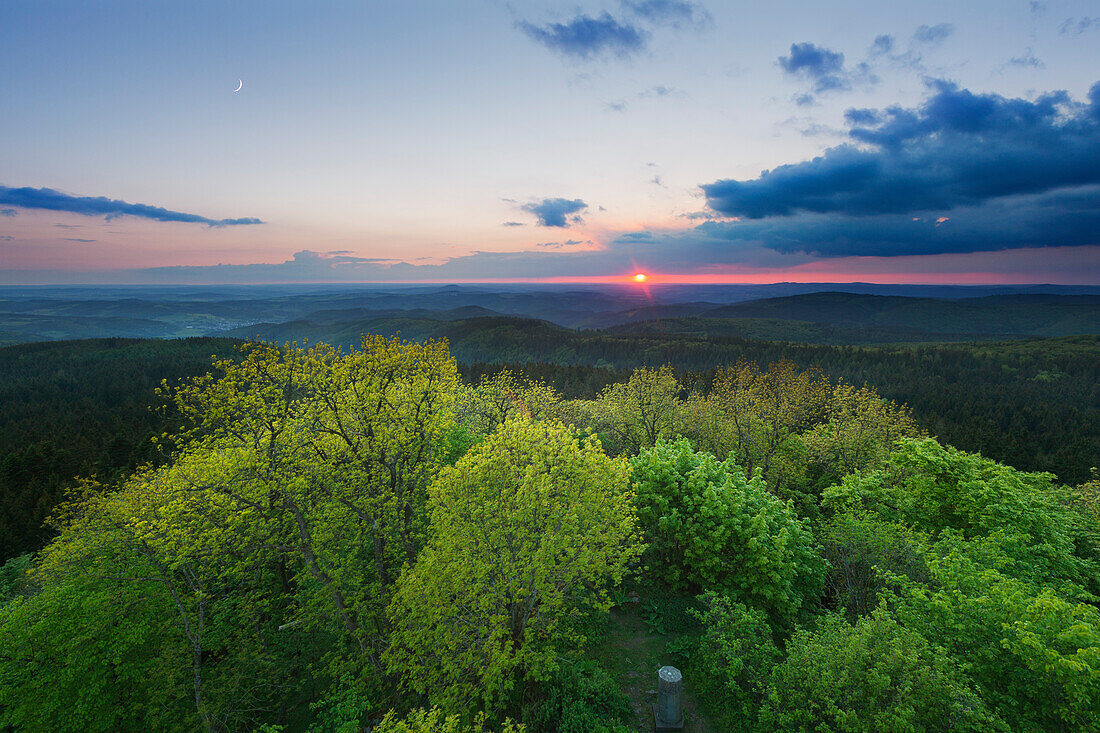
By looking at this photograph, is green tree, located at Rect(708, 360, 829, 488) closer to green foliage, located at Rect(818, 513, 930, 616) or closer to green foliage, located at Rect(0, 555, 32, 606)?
green foliage, located at Rect(818, 513, 930, 616)

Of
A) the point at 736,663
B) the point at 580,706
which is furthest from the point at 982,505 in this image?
the point at 580,706

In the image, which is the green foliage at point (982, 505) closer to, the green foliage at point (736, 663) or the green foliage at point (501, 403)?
the green foliage at point (736, 663)

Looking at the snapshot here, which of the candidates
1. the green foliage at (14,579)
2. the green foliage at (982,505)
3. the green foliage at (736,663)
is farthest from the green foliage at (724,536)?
the green foliage at (14,579)

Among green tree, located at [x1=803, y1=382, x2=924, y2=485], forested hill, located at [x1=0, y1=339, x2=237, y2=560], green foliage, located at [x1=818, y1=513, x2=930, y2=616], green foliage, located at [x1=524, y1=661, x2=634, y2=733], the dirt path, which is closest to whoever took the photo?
green foliage, located at [x1=524, y1=661, x2=634, y2=733]

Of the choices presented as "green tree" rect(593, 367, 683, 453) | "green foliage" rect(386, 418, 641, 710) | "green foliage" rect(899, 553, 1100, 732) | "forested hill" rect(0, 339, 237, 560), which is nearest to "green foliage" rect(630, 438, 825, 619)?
"green foliage" rect(386, 418, 641, 710)

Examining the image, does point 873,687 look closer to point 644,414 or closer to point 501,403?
point 501,403
